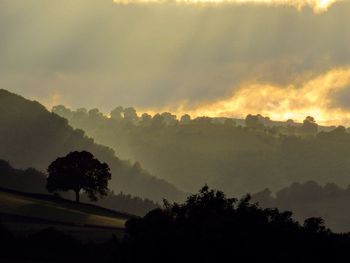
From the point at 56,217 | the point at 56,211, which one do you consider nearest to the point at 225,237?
the point at 56,217

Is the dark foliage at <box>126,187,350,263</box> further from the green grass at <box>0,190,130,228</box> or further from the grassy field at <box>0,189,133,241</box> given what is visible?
the green grass at <box>0,190,130,228</box>

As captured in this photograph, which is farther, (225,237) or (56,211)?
(56,211)

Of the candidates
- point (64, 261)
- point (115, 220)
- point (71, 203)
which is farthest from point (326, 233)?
point (71, 203)

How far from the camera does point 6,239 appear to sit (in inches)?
4897

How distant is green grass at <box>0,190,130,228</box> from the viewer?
543 ft

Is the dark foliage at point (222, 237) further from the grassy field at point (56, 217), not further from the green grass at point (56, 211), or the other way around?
the green grass at point (56, 211)

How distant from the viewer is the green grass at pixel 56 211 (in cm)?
16550

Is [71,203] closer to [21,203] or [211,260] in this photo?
[21,203]

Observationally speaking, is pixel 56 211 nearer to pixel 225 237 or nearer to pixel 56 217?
pixel 56 217

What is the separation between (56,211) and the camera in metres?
174

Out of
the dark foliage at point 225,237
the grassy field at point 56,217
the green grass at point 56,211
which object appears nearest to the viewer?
the dark foliage at point 225,237

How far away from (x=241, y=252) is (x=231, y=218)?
19.3 ft

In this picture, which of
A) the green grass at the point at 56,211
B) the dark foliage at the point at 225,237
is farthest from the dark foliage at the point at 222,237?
the green grass at the point at 56,211

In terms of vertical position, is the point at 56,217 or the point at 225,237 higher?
the point at 56,217
